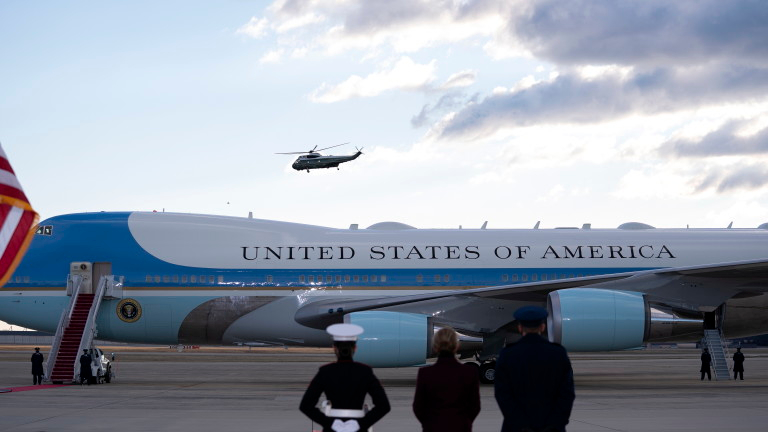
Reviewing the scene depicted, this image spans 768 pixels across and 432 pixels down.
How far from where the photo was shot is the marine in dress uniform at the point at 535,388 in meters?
6.43

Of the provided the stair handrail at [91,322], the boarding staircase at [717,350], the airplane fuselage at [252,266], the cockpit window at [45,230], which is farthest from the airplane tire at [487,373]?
the cockpit window at [45,230]

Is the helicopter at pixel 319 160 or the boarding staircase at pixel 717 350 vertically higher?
the helicopter at pixel 319 160

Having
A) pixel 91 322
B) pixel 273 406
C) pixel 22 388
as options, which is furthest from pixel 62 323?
pixel 273 406

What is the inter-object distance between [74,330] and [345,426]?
1724cm

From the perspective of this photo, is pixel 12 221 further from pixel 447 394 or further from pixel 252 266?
pixel 252 266

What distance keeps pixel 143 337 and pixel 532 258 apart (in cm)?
1003

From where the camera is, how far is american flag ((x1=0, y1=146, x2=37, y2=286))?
8.15 meters

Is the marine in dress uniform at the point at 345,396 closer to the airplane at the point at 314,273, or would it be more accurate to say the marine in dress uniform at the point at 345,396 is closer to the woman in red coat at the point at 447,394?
the woman in red coat at the point at 447,394

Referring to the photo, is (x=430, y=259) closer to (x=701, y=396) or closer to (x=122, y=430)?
(x=701, y=396)

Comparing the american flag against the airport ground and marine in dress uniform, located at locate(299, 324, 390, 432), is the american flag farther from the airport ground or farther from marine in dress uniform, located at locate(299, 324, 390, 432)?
the airport ground

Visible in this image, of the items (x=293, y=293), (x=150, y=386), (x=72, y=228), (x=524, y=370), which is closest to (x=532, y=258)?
(x=293, y=293)

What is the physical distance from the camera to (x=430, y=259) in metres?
22.7

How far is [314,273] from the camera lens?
2234 centimetres

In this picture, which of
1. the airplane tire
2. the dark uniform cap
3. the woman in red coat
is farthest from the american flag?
the airplane tire
